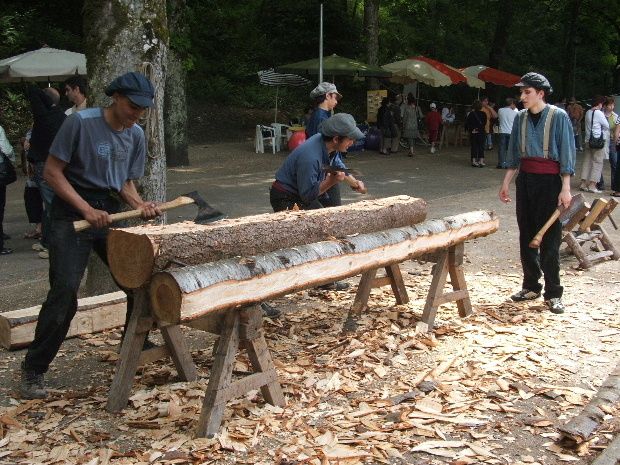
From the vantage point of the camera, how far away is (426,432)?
165 inches

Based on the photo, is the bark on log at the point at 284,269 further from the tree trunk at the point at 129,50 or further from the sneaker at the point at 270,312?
the tree trunk at the point at 129,50

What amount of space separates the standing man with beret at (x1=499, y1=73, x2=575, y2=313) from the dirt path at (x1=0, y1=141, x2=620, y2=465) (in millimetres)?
403

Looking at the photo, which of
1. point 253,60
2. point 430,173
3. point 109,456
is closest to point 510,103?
point 430,173

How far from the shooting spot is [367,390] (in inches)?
190

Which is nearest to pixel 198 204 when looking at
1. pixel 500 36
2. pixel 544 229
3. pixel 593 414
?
pixel 593 414

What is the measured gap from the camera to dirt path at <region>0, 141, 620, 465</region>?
13.0 feet

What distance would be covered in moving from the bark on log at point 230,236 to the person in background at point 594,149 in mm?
Result: 9060

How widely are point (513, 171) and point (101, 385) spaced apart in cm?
398

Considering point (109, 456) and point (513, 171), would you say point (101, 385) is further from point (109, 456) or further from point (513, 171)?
point (513, 171)

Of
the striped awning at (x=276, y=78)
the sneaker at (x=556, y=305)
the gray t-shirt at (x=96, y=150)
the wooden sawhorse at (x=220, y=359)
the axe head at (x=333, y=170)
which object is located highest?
the striped awning at (x=276, y=78)

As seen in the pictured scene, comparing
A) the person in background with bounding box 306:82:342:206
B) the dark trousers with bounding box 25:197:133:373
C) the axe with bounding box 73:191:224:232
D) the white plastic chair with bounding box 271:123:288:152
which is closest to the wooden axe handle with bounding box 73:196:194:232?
the axe with bounding box 73:191:224:232

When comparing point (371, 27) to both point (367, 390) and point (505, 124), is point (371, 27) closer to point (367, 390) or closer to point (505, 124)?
point (505, 124)

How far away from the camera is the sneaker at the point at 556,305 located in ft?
21.3

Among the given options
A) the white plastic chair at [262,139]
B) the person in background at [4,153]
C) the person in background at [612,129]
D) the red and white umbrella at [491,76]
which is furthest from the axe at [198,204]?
the red and white umbrella at [491,76]
